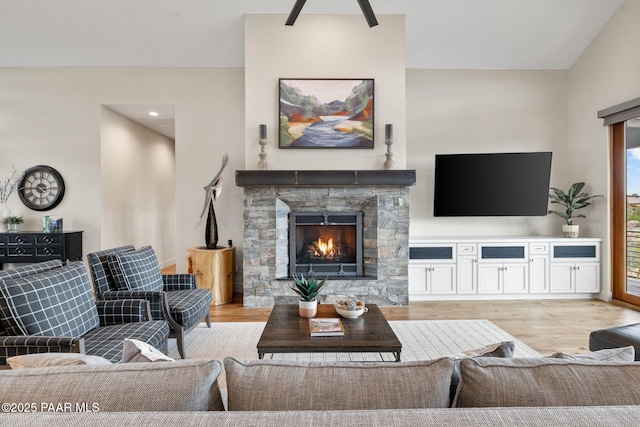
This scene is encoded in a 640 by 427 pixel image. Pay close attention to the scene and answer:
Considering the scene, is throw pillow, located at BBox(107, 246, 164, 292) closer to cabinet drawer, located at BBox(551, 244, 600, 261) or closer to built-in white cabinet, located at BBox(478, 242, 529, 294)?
built-in white cabinet, located at BBox(478, 242, 529, 294)

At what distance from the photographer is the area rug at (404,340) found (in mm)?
3119

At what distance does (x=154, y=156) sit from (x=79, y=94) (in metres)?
1.98

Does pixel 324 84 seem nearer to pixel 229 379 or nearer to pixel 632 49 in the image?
pixel 632 49

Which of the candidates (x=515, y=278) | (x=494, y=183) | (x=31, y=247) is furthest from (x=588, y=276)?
(x=31, y=247)

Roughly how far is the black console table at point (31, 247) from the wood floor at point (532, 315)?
222 cm

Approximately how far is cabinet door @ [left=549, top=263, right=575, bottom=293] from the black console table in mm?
6314

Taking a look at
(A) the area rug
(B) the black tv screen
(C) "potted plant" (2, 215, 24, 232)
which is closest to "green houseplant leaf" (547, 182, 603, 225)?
(B) the black tv screen

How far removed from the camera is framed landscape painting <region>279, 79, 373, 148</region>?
4609 millimetres

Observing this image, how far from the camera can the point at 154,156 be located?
7254 millimetres

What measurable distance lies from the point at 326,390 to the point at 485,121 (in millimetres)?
5419

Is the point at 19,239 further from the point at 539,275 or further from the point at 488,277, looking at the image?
the point at 539,275

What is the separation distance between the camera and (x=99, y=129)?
5.41 metres

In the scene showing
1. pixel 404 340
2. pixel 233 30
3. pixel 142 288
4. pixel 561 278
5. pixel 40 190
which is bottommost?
pixel 404 340

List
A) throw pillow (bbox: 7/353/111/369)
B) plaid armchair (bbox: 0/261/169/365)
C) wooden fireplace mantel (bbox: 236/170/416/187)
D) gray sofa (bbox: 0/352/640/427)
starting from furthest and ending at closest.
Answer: wooden fireplace mantel (bbox: 236/170/416/187)
plaid armchair (bbox: 0/261/169/365)
throw pillow (bbox: 7/353/111/369)
gray sofa (bbox: 0/352/640/427)
